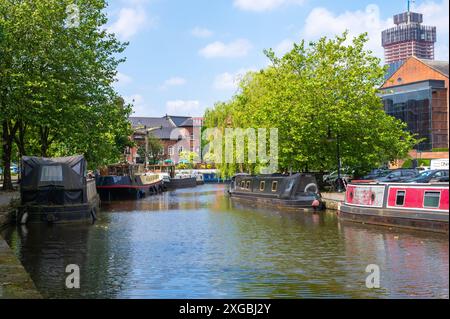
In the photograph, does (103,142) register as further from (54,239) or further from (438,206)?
(438,206)

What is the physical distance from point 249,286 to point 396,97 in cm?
8417

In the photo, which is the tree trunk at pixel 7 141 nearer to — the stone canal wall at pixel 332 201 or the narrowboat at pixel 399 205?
the stone canal wall at pixel 332 201

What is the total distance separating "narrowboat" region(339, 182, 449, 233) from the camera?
957 inches

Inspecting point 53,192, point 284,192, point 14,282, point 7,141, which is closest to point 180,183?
point 7,141

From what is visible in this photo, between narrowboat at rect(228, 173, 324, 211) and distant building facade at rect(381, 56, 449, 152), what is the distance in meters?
45.4

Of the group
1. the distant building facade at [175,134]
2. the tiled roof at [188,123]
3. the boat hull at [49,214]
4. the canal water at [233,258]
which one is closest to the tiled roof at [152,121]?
the distant building facade at [175,134]

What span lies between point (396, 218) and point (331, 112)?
50.3 ft

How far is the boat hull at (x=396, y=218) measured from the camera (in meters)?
24.0

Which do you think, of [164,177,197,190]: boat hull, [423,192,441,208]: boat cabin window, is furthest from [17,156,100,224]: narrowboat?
[164,177,197,190]: boat hull

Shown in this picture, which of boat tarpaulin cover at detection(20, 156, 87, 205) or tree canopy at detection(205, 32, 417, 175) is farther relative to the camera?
tree canopy at detection(205, 32, 417, 175)

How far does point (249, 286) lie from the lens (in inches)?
587

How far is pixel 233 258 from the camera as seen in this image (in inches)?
754

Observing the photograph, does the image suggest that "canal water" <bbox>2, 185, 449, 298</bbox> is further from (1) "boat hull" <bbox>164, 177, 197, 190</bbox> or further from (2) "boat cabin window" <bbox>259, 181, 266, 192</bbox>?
(1) "boat hull" <bbox>164, 177, 197, 190</bbox>
